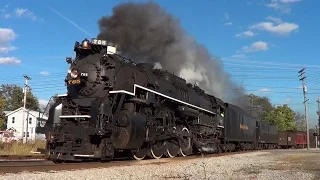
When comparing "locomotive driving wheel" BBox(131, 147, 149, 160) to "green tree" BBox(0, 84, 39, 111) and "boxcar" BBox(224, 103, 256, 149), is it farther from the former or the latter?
"green tree" BBox(0, 84, 39, 111)

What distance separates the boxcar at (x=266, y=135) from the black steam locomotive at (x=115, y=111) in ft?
68.8

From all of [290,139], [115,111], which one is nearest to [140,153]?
[115,111]

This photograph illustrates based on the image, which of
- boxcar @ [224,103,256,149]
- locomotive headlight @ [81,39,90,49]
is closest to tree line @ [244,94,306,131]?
boxcar @ [224,103,256,149]

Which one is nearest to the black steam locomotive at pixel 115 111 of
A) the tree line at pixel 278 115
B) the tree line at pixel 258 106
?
the tree line at pixel 278 115

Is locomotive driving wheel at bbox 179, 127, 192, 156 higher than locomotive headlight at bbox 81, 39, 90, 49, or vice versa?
locomotive headlight at bbox 81, 39, 90, 49

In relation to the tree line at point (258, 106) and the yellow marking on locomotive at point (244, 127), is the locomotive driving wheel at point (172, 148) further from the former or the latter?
the tree line at point (258, 106)

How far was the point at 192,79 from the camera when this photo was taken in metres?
30.3

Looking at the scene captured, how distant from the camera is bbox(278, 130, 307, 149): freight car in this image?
57469 mm

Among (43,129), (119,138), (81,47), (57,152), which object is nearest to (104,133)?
(119,138)

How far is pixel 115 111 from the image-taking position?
14.4m

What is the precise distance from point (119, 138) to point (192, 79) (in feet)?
56.8

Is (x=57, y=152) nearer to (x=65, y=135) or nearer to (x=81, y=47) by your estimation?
(x=65, y=135)

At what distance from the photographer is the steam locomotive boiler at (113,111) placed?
44.1ft

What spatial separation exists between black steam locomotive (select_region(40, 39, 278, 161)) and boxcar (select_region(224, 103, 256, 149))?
24.3 ft
